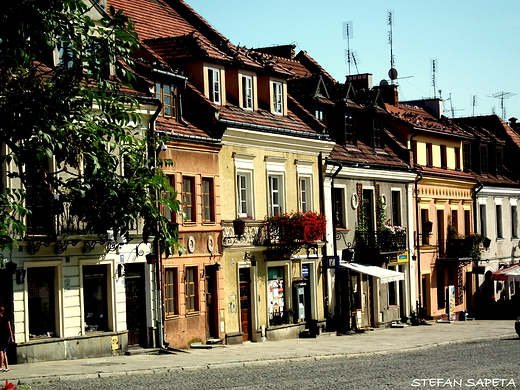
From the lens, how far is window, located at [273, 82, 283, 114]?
37.0 metres

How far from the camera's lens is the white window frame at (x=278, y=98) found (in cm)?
3703

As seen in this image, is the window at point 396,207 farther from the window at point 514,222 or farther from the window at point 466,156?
the window at point 514,222

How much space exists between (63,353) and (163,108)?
27.8 feet

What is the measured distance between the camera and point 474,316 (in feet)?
175

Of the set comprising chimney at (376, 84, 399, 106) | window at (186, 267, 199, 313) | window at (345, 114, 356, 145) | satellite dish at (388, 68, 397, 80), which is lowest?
window at (186, 267, 199, 313)

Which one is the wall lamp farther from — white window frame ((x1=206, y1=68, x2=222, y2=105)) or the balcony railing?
the balcony railing

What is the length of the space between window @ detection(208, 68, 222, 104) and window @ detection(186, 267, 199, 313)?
590 centimetres

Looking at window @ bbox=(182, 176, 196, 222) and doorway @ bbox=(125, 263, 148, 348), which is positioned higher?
window @ bbox=(182, 176, 196, 222)

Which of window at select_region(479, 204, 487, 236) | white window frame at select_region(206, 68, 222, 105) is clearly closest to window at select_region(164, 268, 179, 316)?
white window frame at select_region(206, 68, 222, 105)

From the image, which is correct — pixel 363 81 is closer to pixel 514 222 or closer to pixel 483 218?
pixel 483 218

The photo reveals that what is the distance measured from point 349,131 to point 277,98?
265 inches

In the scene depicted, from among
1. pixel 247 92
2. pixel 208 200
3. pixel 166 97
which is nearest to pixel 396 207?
pixel 247 92

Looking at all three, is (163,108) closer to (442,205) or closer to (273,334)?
(273,334)

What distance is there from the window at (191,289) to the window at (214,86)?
19.4 feet
